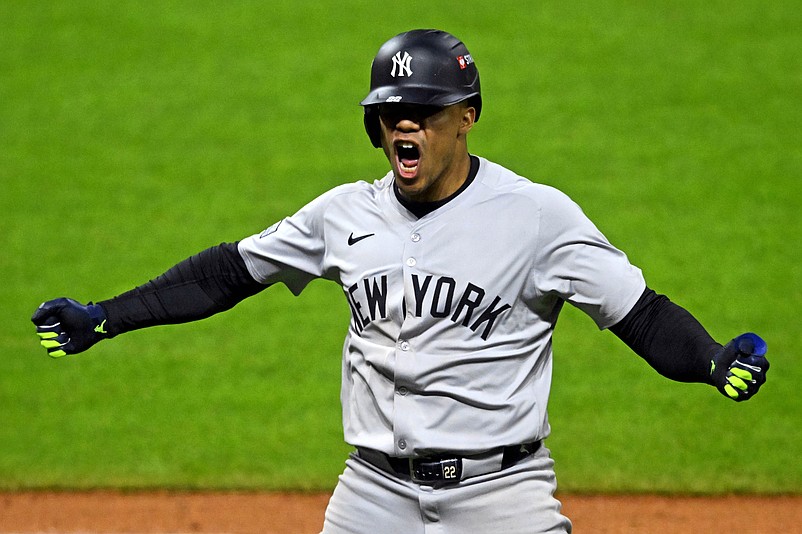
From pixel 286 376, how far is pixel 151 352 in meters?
0.91

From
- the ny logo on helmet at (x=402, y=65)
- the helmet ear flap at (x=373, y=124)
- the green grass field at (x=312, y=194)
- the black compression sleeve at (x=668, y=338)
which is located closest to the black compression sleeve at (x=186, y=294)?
the helmet ear flap at (x=373, y=124)

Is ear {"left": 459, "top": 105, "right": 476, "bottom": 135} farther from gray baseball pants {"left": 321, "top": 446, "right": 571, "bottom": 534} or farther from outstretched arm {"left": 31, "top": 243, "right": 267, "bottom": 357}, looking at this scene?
gray baseball pants {"left": 321, "top": 446, "right": 571, "bottom": 534}

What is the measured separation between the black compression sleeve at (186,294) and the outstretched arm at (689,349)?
113 cm

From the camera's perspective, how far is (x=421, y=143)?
3.33 meters

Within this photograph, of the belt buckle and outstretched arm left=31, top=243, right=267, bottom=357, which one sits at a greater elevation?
outstretched arm left=31, top=243, right=267, bottom=357

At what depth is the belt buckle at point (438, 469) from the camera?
11.0 ft

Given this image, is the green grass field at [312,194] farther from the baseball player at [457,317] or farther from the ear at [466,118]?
the ear at [466,118]

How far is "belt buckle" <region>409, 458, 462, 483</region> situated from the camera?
11.0 feet

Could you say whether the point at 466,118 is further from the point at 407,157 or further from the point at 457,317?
the point at 457,317

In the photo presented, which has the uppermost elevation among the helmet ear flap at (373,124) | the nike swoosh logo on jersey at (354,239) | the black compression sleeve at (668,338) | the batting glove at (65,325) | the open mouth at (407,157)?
the helmet ear flap at (373,124)

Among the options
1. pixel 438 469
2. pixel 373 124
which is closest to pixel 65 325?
pixel 373 124

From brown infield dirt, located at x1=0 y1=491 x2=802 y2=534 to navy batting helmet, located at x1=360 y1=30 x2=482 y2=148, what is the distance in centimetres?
289

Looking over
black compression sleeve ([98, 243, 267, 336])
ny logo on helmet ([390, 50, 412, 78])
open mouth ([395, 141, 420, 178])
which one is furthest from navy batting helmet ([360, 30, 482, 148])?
black compression sleeve ([98, 243, 267, 336])

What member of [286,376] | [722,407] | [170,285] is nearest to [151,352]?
[286,376]
